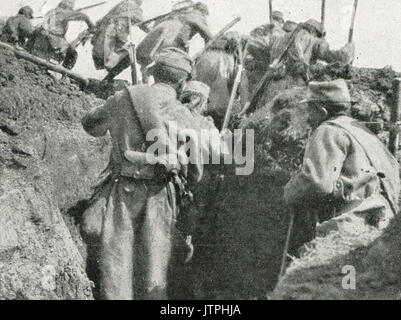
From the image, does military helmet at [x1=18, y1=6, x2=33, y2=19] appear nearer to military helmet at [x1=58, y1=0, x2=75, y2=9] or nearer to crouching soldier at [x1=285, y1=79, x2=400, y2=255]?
military helmet at [x1=58, y1=0, x2=75, y2=9]

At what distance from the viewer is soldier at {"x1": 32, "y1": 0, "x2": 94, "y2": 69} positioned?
12.2m

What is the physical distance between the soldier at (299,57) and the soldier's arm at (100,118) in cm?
303

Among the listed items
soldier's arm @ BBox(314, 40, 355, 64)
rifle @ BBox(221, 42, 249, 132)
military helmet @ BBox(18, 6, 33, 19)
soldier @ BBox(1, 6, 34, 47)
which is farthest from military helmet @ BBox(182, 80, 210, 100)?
military helmet @ BBox(18, 6, 33, 19)

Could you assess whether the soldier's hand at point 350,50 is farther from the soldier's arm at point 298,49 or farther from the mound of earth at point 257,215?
the mound of earth at point 257,215

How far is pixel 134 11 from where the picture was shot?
11.8 m

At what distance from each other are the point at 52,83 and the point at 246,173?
4.83 m

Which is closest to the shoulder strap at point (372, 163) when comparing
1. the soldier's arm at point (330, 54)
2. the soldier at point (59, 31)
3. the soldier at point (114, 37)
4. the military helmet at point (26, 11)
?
the soldier's arm at point (330, 54)

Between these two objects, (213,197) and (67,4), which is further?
(67,4)

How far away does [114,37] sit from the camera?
38.1 feet

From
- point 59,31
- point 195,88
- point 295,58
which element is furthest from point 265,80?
point 59,31

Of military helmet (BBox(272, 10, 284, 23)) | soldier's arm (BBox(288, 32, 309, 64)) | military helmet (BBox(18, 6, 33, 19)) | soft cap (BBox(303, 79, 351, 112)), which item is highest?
soft cap (BBox(303, 79, 351, 112))

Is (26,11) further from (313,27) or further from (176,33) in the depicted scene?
(313,27)

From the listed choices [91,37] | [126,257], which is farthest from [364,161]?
[91,37]

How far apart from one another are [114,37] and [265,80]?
3.66m
